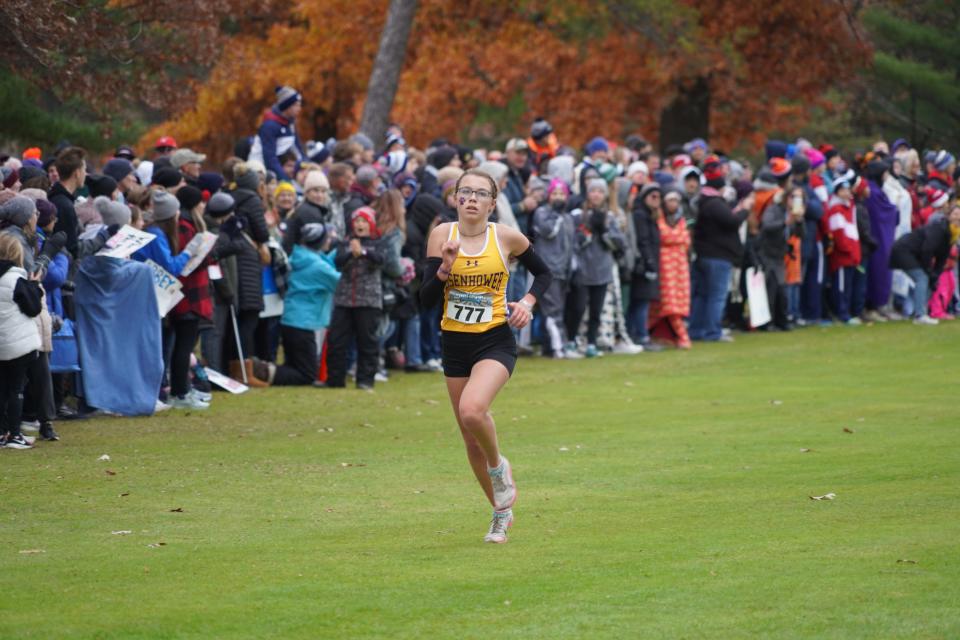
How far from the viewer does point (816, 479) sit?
1233cm

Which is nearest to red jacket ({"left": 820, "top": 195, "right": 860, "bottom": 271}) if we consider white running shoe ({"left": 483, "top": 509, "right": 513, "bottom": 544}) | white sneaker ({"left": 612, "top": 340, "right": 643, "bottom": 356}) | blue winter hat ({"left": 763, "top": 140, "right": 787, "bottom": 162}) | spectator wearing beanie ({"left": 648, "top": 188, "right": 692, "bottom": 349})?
blue winter hat ({"left": 763, "top": 140, "right": 787, "bottom": 162})

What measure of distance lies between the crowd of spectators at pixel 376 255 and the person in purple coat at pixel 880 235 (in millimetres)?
33

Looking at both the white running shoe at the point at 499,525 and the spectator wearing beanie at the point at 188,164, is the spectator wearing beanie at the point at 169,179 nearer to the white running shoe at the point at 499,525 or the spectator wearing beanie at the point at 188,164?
the spectator wearing beanie at the point at 188,164

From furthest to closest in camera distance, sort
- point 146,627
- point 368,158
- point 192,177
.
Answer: point 368,158
point 192,177
point 146,627

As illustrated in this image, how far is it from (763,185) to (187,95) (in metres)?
8.70

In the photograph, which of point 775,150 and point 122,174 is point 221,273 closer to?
point 122,174

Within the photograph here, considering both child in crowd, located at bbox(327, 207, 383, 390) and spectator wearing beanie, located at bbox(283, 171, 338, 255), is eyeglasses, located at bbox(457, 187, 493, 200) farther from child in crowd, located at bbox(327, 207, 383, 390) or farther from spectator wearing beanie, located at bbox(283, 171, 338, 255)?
spectator wearing beanie, located at bbox(283, 171, 338, 255)

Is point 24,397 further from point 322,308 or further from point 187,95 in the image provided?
point 187,95

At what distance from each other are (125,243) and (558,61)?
934 inches

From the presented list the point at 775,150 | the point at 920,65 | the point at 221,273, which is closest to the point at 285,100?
the point at 221,273

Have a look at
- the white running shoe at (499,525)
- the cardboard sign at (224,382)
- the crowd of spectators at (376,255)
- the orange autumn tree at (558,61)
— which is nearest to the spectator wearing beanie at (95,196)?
the crowd of spectators at (376,255)

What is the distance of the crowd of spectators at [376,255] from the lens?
1587 cm

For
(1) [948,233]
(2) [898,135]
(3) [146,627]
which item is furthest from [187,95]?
(2) [898,135]

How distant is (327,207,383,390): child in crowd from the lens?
1880cm
